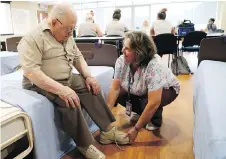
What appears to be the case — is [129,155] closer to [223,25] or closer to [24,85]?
[24,85]

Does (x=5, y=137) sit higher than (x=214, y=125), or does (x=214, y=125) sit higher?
(x=214, y=125)

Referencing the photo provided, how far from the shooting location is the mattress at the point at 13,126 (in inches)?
37.2

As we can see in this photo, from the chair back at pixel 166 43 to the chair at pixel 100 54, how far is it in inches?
61.8

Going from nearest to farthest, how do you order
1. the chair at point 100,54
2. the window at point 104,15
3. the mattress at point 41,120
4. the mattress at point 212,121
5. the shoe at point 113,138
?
the mattress at point 212,121 < the mattress at point 41,120 < the shoe at point 113,138 < the chair at point 100,54 < the window at point 104,15

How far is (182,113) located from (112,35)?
251 cm

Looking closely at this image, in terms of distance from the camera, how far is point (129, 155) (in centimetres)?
148

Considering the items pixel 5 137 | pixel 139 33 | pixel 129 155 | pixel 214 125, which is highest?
pixel 139 33

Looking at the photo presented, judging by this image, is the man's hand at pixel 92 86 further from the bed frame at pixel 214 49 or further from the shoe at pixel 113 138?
the bed frame at pixel 214 49

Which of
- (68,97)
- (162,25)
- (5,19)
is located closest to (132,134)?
(68,97)

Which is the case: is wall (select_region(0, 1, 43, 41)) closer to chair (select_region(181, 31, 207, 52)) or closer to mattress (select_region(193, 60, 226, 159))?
chair (select_region(181, 31, 207, 52))

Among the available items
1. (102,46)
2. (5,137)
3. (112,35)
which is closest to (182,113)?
(102,46)

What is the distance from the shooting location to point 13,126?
3.30 ft

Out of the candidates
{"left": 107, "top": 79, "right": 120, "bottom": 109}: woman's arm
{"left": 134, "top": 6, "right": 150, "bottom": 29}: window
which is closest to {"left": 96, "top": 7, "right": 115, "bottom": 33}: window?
{"left": 134, "top": 6, "right": 150, "bottom": 29}: window

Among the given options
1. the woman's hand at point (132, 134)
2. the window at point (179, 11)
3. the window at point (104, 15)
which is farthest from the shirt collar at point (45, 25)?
the window at point (104, 15)
